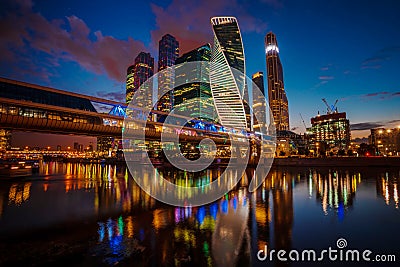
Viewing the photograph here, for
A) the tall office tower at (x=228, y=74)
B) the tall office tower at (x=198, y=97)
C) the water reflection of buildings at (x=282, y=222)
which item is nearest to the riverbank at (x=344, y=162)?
the water reflection of buildings at (x=282, y=222)

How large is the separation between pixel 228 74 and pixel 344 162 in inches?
4287

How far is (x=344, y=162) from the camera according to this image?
57.1m

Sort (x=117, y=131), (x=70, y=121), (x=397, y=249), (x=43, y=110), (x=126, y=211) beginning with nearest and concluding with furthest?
1. (x=397, y=249)
2. (x=126, y=211)
3. (x=43, y=110)
4. (x=70, y=121)
5. (x=117, y=131)

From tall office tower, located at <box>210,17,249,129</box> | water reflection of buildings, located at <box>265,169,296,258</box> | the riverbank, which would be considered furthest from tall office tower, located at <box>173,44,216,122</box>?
water reflection of buildings, located at <box>265,169,296,258</box>

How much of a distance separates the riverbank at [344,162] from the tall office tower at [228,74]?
91952 mm

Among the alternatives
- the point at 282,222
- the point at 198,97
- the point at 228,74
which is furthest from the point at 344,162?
the point at 198,97

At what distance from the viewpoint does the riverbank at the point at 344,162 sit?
170 feet

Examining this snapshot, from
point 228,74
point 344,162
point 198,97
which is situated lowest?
point 344,162

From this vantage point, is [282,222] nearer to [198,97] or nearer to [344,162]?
[344,162]

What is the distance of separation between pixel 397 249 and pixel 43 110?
4353cm

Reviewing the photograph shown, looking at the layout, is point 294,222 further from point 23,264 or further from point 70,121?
point 70,121

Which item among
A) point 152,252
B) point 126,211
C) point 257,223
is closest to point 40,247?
point 152,252

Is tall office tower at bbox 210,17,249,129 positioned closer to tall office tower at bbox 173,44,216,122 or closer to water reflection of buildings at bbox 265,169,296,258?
tall office tower at bbox 173,44,216,122

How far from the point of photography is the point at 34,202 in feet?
51.3
